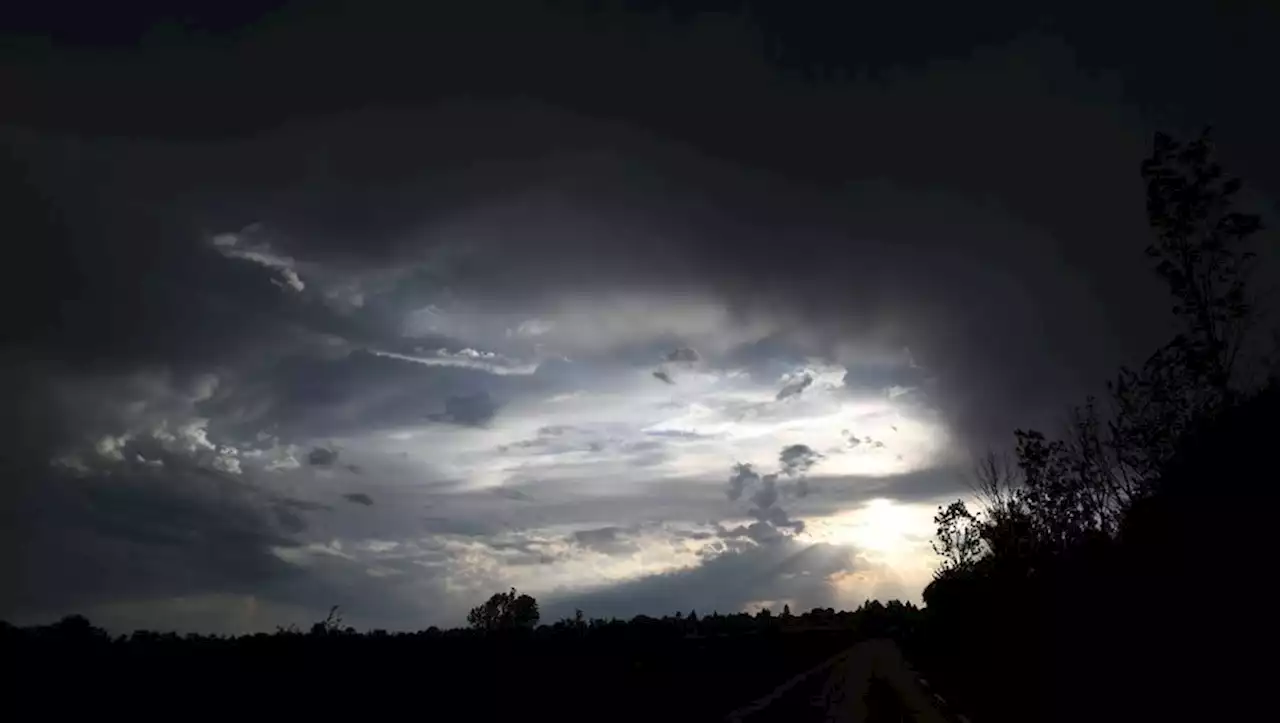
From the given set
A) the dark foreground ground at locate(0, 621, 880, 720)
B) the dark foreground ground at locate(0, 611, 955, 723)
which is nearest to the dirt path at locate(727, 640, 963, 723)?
the dark foreground ground at locate(0, 611, 955, 723)

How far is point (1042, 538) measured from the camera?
49094 mm

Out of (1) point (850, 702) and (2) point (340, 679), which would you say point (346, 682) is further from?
(1) point (850, 702)

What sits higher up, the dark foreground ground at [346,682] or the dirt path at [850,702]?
the dark foreground ground at [346,682]

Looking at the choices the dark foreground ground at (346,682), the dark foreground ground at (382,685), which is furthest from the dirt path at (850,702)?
the dark foreground ground at (346,682)

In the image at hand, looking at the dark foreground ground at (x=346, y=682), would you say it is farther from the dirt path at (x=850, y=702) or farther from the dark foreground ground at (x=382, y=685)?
the dirt path at (x=850, y=702)

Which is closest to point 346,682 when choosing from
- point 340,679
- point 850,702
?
point 340,679

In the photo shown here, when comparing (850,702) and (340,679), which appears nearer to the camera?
(340,679)

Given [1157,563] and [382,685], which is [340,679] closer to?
[382,685]

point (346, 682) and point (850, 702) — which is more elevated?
point (346, 682)

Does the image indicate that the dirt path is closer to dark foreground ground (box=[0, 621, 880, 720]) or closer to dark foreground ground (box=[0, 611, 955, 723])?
dark foreground ground (box=[0, 611, 955, 723])

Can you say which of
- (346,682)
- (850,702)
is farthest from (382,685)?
(850,702)

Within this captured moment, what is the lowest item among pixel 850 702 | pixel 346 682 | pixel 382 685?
pixel 850 702

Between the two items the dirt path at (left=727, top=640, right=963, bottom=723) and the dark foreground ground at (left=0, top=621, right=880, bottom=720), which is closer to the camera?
the dark foreground ground at (left=0, top=621, right=880, bottom=720)

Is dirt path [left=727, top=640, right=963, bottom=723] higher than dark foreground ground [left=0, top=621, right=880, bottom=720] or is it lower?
lower
